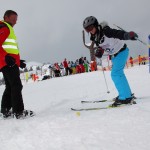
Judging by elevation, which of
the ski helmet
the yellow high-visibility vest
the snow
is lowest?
the snow

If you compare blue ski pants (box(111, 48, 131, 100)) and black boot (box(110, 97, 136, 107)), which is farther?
blue ski pants (box(111, 48, 131, 100))

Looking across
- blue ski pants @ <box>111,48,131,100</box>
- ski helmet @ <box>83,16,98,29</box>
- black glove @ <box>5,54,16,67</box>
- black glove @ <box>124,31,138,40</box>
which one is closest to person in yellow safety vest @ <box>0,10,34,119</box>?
black glove @ <box>5,54,16,67</box>

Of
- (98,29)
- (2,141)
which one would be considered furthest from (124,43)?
(2,141)

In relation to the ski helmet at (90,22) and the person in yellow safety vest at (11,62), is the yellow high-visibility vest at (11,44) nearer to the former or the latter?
the person in yellow safety vest at (11,62)

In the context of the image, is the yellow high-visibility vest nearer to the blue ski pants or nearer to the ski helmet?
the ski helmet

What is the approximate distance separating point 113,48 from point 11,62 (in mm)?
1796

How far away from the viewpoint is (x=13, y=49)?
177 inches

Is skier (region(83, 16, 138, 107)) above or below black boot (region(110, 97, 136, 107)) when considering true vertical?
above

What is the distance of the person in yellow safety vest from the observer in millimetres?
4305

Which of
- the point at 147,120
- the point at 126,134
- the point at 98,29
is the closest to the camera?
the point at 126,134

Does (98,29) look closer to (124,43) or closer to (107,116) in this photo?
(124,43)

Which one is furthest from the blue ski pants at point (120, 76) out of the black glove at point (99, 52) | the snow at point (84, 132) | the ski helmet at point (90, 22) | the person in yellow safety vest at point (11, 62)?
the person in yellow safety vest at point (11, 62)

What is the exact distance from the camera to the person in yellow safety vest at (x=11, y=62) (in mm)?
4305

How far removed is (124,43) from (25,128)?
249 cm
